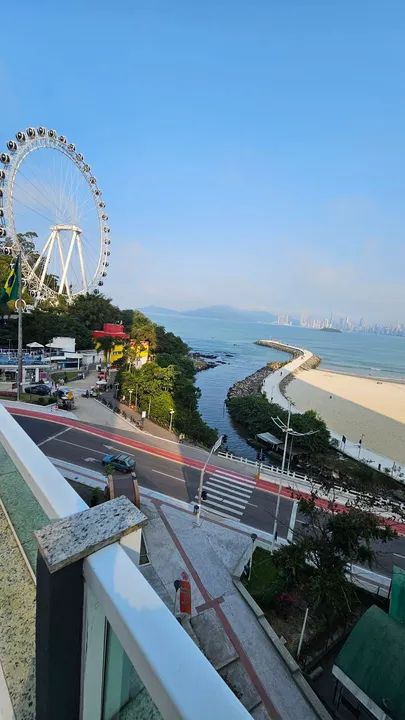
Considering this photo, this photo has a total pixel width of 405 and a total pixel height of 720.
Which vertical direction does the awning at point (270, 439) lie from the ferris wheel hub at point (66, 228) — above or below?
below

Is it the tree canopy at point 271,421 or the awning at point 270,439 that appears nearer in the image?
the tree canopy at point 271,421

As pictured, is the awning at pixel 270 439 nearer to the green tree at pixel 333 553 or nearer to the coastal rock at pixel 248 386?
the coastal rock at pixel 248 386

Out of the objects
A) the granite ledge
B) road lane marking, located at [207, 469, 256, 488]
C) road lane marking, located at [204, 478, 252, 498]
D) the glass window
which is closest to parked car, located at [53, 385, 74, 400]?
road lane marking, located at [207, 469, 256, 488]

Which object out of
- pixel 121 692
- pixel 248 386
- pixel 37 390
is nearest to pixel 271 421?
pixel 37 390

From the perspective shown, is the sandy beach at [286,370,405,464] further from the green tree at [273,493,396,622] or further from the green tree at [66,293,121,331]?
the green tree at [66,293,121,331]

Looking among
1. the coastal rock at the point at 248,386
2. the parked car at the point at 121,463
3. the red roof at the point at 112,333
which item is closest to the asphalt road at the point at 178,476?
the parked car at the point at 121,463

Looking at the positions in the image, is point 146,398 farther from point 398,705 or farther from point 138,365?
point 398,705

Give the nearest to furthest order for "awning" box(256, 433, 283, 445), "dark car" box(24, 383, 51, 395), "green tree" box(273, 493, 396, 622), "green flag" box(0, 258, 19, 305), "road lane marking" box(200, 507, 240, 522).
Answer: "green tree" box(273, 493, 396, 622)
"road lane marking" box(200, 507, 240, 522)
"green flag" box(0, 258, 19, 305)
"dark car" box(24, 383, 51, 395)
"awning" box(256, 433, 283, 445)

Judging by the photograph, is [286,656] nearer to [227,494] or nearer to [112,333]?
[227,494]
